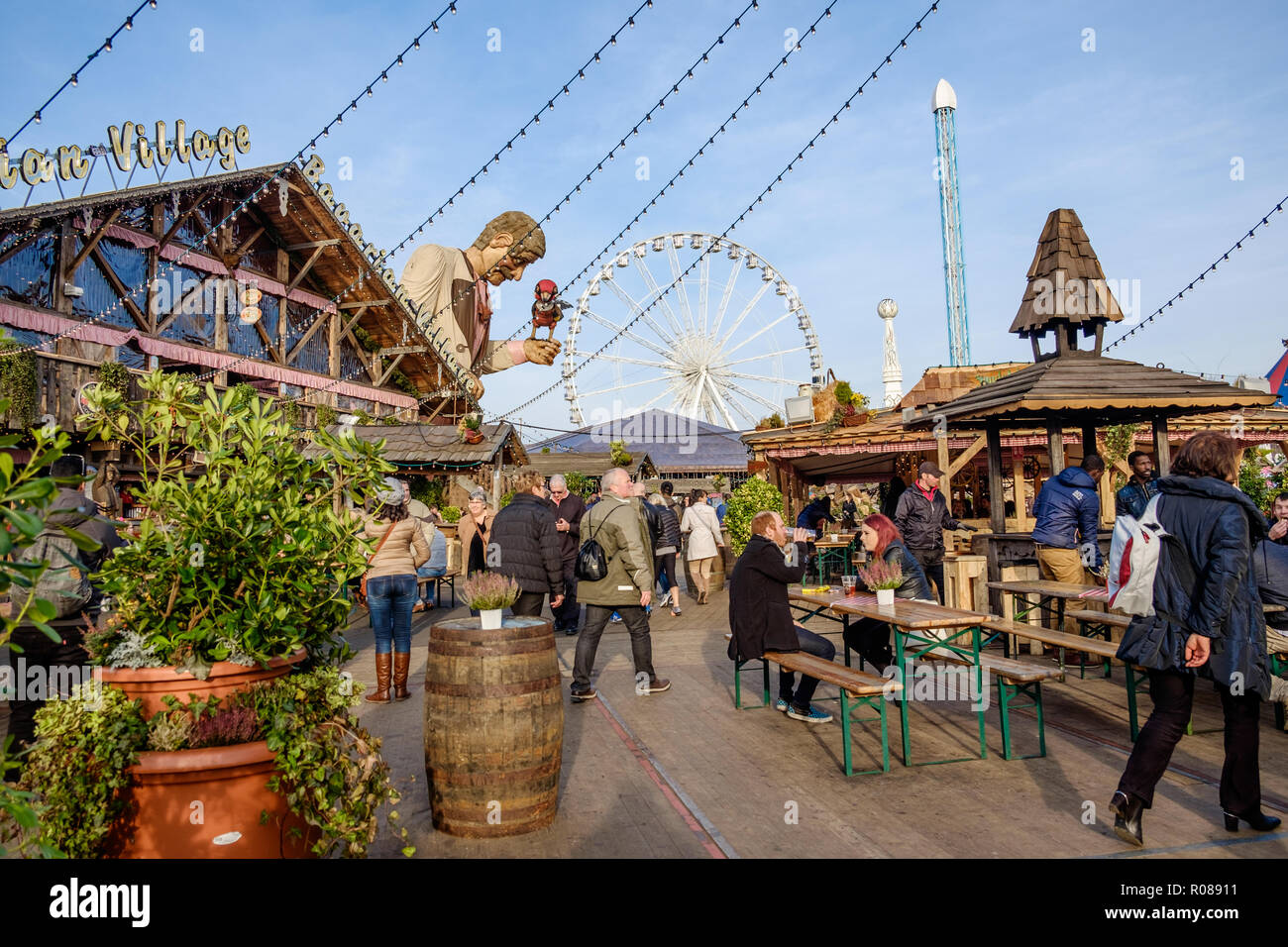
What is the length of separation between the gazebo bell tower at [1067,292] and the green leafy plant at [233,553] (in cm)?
859

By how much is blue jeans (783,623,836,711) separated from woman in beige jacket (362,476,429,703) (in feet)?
8.89

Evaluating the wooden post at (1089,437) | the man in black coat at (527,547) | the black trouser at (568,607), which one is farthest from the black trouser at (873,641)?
the wooden post at (1089,437)

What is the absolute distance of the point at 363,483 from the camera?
139 inches

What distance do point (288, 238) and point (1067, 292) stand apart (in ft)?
47.2

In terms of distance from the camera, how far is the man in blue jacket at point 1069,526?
7.61 m

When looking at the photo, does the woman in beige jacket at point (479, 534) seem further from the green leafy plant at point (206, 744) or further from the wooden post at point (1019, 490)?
the green leafy plant at point (206, 744)

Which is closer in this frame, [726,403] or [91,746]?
[91,746]

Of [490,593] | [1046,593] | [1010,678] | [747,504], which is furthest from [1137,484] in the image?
[747,504]

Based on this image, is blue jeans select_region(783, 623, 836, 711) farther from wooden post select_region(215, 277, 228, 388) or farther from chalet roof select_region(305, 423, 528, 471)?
wooden post select_region(215, 277, 228, 388)

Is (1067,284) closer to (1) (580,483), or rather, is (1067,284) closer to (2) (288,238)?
(2) (288,238)

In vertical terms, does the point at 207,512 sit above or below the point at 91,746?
above

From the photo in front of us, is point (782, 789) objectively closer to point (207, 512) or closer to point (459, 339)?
point (207, 512)
